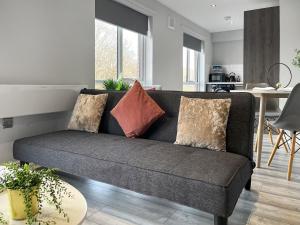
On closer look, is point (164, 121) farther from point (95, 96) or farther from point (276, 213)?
point (276, 213)

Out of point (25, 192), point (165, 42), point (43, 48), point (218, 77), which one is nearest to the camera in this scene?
point (25, 192)

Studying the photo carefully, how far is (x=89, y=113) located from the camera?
8.29 feet

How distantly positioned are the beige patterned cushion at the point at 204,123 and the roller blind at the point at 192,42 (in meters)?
4.53

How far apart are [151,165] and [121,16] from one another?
3146 millimetres

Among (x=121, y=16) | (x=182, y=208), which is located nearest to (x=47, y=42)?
(x=121, y=16)

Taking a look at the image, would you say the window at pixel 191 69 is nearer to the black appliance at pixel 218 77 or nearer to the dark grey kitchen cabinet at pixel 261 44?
the black appliance at pixel 218 77

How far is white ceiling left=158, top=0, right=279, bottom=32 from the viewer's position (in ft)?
16.4

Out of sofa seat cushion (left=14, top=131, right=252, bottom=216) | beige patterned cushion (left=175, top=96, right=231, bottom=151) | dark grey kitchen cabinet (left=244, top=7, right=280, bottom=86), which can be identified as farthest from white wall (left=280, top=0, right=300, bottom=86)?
sofa seat cushion (left=14, top=131, right=252, bottom=216)

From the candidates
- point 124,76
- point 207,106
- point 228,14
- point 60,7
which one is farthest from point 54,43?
point 228,14

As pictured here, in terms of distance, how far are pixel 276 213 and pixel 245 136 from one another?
0.54 metres

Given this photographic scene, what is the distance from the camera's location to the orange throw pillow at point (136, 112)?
2229 millimetres

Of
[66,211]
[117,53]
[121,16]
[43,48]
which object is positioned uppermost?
[121,16]

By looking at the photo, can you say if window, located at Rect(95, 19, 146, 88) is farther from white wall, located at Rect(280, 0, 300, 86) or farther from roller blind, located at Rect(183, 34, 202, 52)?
white wall, located at Rect(280, 0, 300, 86)

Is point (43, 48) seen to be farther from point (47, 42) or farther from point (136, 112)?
point (136, 112)
